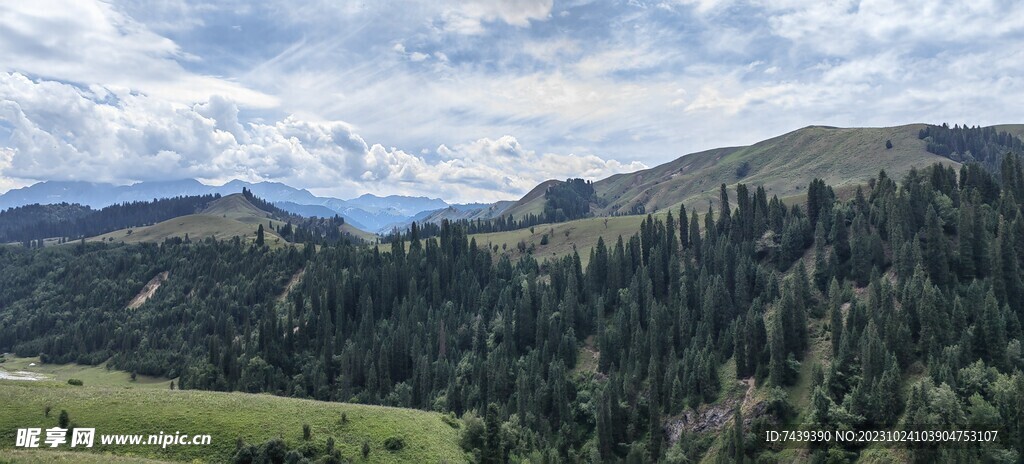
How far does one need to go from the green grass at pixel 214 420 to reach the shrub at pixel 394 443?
87 centimetres

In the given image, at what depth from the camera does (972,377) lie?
104 m

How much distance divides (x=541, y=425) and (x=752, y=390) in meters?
55.0

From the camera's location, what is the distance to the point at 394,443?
86625mm

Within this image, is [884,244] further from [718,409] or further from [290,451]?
[290,451]

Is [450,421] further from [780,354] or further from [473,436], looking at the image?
[780,354]

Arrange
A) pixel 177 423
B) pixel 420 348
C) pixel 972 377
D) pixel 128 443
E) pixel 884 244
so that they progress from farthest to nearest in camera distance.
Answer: pixel 420 348
pixel 884 244
pixel 972 377
pixel 177 423
pixel 128 443

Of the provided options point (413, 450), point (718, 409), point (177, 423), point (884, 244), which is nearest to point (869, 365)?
point (718, 409)

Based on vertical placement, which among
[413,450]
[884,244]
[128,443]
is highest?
[884,244]

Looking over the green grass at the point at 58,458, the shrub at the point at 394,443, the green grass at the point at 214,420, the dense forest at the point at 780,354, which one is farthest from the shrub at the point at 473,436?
the green grass at the point at 58,458

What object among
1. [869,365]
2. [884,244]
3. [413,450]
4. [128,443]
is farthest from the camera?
[884,244]

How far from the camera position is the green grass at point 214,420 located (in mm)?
76312

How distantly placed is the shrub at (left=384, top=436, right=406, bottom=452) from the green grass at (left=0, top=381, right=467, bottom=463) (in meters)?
0.87

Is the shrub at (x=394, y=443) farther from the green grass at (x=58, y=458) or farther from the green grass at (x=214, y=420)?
the green grass at (x=58, y=458)

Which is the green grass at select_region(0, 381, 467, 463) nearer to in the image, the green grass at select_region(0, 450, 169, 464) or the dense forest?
the dense forest
